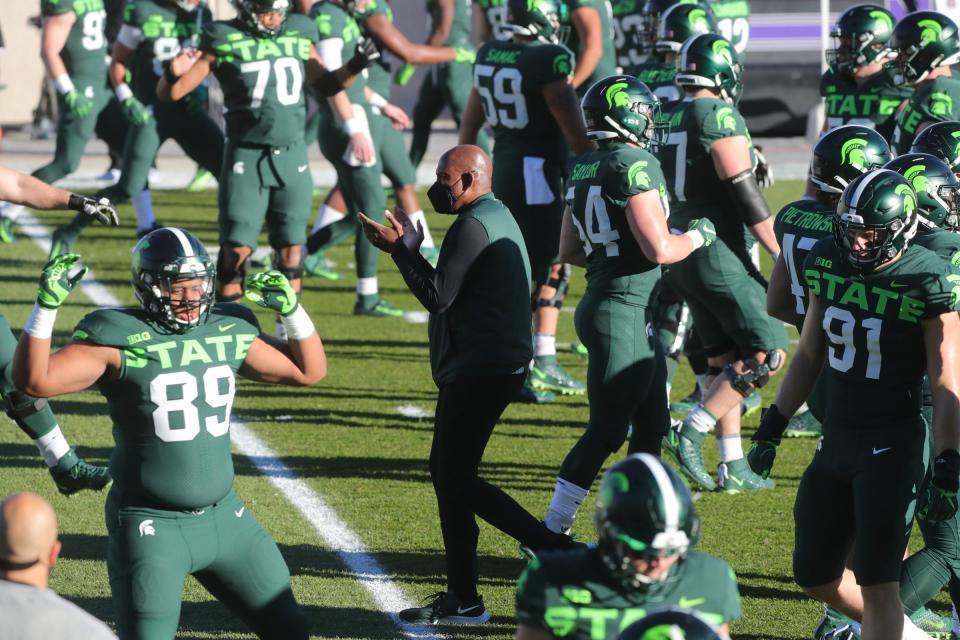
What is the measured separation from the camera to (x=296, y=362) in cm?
477

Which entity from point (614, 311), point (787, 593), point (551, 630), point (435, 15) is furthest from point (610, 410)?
point (435, 15)

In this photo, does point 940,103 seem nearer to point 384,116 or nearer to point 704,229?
point 704,229

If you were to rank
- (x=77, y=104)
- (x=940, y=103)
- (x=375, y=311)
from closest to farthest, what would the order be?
(x=940, y=103) → (x=375, y=311) → (x=77, y=104)

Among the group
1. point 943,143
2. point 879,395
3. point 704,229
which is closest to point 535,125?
point 704,229

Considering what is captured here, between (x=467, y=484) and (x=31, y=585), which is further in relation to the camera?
(x=467, y=484)

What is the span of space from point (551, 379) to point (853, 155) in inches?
147

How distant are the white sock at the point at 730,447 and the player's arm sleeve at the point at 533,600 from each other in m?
3.96

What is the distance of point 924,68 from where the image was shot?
8086mm

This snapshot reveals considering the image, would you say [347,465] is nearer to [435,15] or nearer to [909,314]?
[909,314]

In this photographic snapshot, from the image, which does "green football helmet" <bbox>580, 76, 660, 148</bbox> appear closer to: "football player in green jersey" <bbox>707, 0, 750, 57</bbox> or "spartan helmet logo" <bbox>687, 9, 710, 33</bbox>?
"spartan helmet logo" <bbox>687, 9, 710, 33</bbox>

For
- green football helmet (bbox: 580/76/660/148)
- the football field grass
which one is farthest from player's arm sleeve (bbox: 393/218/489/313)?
the football field grass

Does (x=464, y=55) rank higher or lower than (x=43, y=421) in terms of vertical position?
higher

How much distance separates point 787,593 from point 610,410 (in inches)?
39.7

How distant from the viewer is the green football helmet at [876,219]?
4.52 meters
